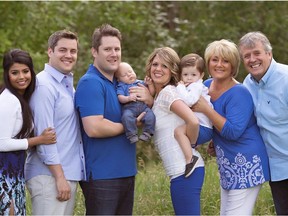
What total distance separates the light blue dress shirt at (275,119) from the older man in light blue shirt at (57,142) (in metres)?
1.36

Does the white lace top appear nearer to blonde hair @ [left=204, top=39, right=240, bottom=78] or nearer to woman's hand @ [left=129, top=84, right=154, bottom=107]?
woman's hand @ [left=129, top=84, right=154, bottom=107]

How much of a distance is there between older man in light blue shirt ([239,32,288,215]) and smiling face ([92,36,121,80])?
3.15 feet

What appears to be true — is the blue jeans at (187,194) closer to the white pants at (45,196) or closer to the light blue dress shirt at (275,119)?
the light blue dress shirt at (275,119)

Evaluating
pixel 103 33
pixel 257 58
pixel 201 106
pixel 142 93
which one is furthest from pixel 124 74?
pixel 257 58

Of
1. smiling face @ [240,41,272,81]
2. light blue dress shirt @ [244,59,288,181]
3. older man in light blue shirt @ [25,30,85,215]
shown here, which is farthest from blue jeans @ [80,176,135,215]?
smiling face @ [240,41,272,81]

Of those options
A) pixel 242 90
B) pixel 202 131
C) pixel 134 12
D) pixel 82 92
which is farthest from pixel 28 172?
pixel 134 12

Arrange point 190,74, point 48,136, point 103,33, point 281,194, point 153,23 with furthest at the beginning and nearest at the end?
point 153,23, point 281,194, point 190,74, point 103,33, point 48,136

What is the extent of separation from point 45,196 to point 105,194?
16.7 inches

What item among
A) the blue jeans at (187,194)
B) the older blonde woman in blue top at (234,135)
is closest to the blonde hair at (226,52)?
the older blonde woman in blue top at (234,135)

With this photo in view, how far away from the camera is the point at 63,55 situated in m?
5.16

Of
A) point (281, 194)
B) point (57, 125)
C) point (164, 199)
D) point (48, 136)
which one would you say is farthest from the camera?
point (164, 199)

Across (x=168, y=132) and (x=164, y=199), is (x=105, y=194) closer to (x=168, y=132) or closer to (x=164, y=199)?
(x=168, y=132)

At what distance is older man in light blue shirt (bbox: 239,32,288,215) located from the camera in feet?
17.4

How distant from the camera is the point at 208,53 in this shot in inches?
210
